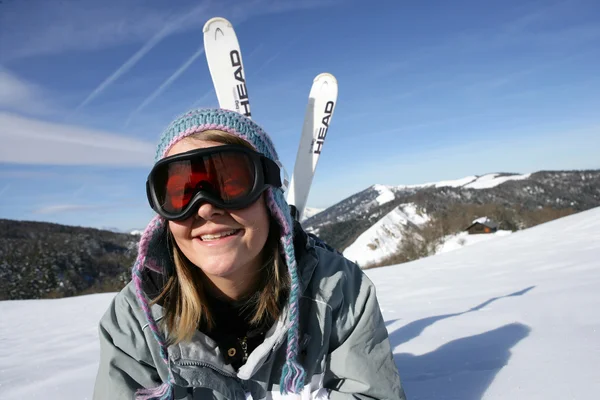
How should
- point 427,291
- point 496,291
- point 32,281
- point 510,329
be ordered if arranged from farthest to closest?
point 32,281
point 427,291
point 496,291
point 510,329

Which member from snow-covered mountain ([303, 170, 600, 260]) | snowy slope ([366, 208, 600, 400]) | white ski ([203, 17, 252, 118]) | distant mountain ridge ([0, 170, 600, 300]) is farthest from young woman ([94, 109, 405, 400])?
snow-covered mountain ([303, 170, 600, 260])

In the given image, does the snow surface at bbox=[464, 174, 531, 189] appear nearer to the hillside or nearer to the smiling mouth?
the hillside

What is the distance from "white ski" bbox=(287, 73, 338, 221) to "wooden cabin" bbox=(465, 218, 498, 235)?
55096mm

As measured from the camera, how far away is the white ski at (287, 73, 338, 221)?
448 centimetres

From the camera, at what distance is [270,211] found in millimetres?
1514

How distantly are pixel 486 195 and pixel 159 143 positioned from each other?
339 feet

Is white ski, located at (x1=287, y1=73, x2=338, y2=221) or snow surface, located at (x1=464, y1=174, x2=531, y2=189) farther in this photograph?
snow surface, located at (x1=464, y1=174, x2=531, y2=189)

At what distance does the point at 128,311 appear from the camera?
1453 millimetres

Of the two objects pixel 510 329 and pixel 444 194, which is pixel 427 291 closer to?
pixel 510 329

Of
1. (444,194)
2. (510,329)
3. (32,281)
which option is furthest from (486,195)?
(510,329)

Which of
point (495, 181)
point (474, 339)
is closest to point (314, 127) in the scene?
point (474, 339)

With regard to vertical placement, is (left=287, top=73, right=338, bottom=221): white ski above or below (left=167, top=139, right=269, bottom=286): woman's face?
above

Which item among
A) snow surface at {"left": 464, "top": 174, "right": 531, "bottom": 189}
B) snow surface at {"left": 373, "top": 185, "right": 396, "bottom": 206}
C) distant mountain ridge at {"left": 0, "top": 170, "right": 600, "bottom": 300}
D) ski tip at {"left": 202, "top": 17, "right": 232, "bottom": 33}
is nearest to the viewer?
ski tip at {"left": 202, "top": 17, "right": 232, "bottom": 33}

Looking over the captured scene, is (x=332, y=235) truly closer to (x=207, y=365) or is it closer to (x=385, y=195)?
(x=385, y=195)
